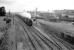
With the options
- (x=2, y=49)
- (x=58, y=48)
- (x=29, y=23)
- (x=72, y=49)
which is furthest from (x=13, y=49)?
(x=29, y=23)

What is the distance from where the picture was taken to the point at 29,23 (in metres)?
28.3

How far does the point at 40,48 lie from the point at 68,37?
651 cm

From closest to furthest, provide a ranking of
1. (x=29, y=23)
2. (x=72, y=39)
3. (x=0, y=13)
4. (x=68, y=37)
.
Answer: (x=72, y=39), (x=68, y=37), (x=29, y=23), (x=0, y=13)

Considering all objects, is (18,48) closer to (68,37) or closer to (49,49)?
(49,49)

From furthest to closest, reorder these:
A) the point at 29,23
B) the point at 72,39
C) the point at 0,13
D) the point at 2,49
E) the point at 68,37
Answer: the point at 0,13 < the point at 29,23 < the point at 68,37 < the point at 72,39 < the point at 2,49

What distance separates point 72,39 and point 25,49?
329 inches

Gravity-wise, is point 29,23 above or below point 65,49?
above

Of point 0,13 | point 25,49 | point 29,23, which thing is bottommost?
point 25,49

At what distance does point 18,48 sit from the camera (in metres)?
11.6

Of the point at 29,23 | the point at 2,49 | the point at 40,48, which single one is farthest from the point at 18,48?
the point at 29,23

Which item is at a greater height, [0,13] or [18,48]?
[0,13]

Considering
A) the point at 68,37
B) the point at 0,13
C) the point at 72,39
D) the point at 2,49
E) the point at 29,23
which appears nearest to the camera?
the point at 2,49

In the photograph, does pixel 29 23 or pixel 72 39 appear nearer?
pixel 72 39

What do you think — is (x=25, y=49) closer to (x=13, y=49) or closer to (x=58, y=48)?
(x=13, y=49)
